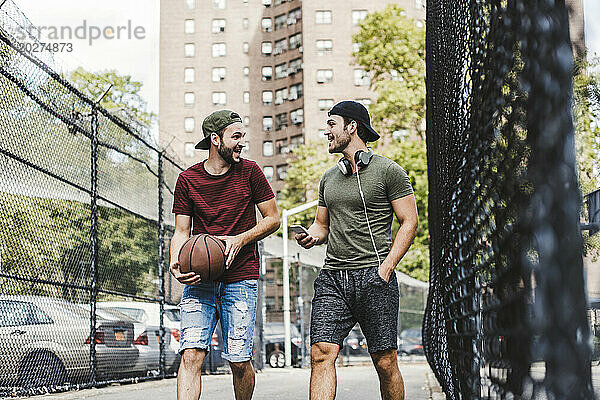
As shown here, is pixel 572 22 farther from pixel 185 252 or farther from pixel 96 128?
pixel 96 128

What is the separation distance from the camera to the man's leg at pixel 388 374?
527 centimetres

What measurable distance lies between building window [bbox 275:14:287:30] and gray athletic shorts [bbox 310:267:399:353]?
78.9m

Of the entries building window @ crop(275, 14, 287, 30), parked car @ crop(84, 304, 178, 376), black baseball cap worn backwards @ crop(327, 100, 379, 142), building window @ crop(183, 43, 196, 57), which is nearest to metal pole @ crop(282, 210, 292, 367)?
parked car @ crop(84, 304, 178, 376)

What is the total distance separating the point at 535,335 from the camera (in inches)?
54.6

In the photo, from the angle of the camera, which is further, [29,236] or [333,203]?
[29,236]

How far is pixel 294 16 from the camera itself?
81312 mm

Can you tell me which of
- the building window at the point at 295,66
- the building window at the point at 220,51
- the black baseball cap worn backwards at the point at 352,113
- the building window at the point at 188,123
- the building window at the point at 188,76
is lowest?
the black baseball cap worn backwards at the point at 352,113

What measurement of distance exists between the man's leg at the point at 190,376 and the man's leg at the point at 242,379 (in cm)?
24

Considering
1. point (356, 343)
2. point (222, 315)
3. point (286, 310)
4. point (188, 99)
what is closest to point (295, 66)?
point (188, 99)

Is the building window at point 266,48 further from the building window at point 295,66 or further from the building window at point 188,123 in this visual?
the building window at point 188,123

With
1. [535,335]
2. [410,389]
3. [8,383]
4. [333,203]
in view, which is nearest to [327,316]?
[333,203]

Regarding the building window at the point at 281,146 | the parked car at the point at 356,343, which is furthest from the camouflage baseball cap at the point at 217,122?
the building window at the point at 281,146

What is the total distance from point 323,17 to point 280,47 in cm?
801

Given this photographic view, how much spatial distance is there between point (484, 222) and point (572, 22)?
1285mm
